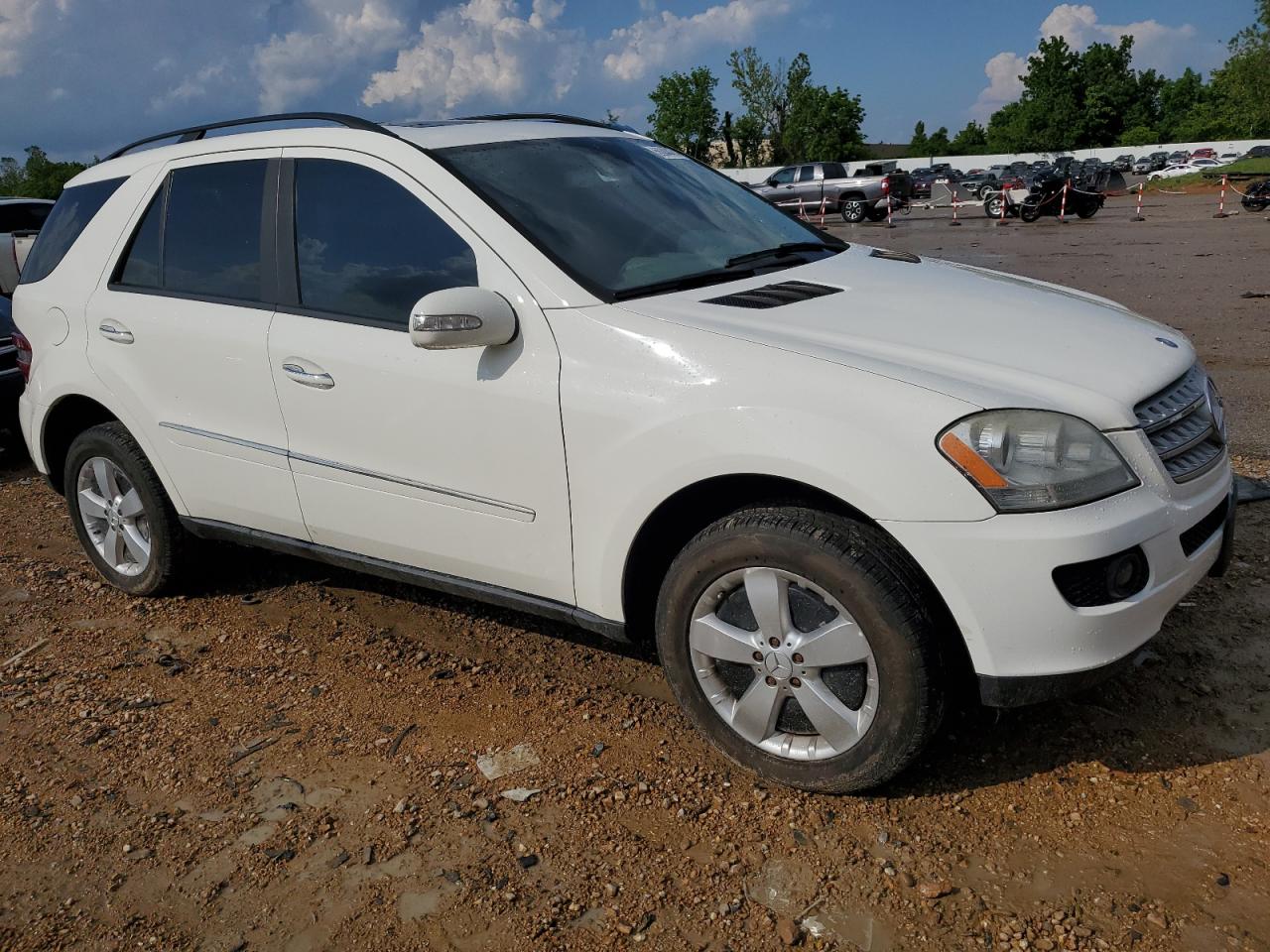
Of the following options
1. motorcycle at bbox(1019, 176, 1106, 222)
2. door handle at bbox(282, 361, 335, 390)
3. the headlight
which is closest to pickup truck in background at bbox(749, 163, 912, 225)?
motorcycle at bbox(1019, 176, 1106, 222)

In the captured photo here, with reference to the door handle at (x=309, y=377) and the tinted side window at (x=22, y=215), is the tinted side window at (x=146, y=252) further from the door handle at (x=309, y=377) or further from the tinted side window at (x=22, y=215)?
the tinted side window at (x=22, y=215)

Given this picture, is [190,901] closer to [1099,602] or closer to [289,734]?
[289,734]

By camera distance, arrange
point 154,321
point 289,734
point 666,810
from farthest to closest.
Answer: point 154,321
point 289,734
point 666,810

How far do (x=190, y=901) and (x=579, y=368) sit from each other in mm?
1695

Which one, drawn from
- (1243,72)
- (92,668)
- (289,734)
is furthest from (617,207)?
(1243,72)

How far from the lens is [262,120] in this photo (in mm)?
3938

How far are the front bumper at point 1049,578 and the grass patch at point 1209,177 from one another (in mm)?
45778

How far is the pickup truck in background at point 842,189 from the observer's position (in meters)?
30.0

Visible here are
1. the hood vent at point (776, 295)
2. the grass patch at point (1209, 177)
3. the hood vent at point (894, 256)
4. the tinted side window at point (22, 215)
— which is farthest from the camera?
the grass patch at point (1209, 177)

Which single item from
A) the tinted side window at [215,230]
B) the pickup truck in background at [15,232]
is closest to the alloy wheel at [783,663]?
the tinted side window at [215,230]

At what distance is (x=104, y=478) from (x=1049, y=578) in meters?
3.80

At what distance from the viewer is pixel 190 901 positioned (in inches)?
105

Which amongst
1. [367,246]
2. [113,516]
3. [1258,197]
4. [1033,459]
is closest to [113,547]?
[113,516]

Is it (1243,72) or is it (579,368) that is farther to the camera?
(1243,72)
